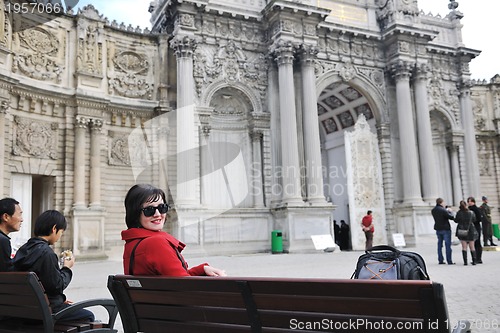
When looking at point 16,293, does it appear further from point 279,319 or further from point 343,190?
point 343,190

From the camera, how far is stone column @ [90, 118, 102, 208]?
1717 centimetres

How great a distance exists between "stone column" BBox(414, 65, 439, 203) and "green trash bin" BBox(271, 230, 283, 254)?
820 cm

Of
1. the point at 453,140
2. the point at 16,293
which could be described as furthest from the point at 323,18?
the point at 16,293

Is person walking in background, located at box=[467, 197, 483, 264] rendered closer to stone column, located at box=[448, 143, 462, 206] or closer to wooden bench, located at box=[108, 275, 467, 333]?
wooden bench, located at box=[108, 275, 467, 333]

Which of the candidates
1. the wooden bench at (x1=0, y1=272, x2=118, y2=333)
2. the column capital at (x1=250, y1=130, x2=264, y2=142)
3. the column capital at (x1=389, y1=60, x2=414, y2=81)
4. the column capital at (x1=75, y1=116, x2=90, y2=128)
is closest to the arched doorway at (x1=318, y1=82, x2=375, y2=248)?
the column capital at (x1=389, y1=60, x2=414, y2=81)

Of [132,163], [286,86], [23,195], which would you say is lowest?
[23,195]

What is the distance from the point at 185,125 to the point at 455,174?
49.5ft

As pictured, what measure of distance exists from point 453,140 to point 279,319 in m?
24.9

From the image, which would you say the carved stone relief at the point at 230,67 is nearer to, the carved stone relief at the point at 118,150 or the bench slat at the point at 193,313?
the carved stone relief at the point at 118,150

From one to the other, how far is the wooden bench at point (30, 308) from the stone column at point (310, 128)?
1599 centimetres

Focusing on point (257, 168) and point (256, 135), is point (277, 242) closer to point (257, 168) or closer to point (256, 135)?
point (257, 168)

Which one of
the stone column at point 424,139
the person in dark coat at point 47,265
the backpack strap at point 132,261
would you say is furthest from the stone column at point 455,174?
the backpack strap at point 132,261

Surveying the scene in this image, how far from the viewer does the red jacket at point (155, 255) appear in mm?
2881

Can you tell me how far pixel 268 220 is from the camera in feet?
64.0
